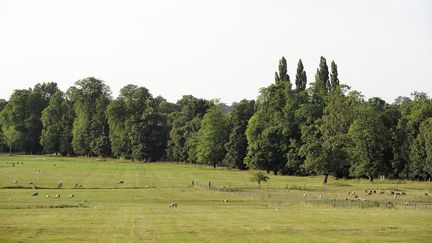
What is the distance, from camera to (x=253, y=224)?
43031mm

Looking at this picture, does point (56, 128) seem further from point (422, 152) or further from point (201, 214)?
point (201, 214)

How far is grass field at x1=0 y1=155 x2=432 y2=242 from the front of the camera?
37.2 metres

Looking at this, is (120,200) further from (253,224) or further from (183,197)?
(253,224)

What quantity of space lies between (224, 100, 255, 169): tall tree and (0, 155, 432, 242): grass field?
4675 cm

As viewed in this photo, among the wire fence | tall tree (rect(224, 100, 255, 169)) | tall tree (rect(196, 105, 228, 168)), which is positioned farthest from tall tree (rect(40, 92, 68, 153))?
the wire fence

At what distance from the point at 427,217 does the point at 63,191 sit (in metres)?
48.9

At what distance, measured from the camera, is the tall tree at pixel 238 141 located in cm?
13588

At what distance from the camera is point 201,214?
50281mm

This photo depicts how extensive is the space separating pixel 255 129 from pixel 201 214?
256 ft

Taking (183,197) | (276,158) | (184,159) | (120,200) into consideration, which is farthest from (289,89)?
(120,200)

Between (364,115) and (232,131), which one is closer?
(364,115)

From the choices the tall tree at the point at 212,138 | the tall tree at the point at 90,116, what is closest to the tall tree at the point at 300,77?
the tall tree at the point at 212,138

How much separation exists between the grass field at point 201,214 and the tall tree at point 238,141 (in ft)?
153

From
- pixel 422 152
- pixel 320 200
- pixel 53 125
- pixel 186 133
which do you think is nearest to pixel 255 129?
pixel 186 133
